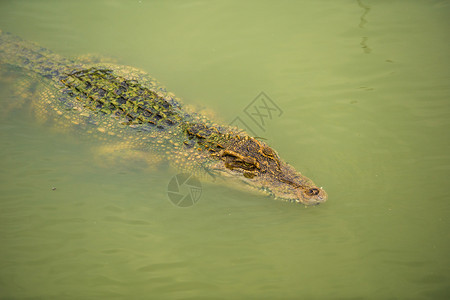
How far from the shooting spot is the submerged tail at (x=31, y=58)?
561cm

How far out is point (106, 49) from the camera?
6.69 m

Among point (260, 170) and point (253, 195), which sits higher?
point (260, 170)

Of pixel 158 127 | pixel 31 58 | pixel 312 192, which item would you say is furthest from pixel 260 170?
pixel 31 58

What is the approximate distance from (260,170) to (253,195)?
1.30 feet

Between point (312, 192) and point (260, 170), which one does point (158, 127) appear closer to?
point (260, 170)

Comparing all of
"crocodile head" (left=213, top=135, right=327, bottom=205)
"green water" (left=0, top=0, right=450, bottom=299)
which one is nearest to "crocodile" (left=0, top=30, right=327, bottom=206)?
"crocodile head" (left=213, top=135, right=327, bottom=205)

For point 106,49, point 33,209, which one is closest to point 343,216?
point 33,209

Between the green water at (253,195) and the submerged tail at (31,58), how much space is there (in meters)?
0.59

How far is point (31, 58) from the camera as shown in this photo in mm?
5852

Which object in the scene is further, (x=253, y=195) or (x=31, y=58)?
(x=31, y=58)

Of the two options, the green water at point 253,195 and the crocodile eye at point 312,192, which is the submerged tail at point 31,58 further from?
the crocodile eye at point 312,192

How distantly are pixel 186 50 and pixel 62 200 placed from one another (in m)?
3.98

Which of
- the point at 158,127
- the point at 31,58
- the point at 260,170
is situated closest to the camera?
the point at 260,170

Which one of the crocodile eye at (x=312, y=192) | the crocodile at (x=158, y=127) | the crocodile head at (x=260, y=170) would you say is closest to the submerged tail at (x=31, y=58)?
the crocodile at (x=158, y=127)
